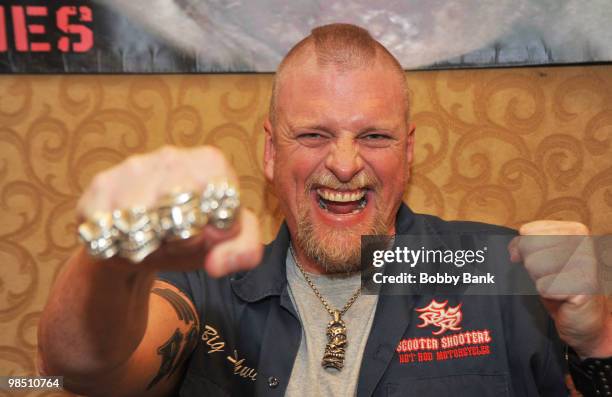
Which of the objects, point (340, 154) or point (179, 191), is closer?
point (179, 191)

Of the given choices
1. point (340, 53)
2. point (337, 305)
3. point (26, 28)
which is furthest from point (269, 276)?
point (26, 28)

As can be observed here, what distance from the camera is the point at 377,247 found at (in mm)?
1365

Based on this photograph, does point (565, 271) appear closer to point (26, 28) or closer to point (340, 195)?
point (340, 195)

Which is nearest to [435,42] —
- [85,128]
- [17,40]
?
[85,128]

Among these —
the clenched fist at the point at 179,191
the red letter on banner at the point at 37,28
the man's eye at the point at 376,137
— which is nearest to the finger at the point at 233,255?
the clenched fist at the point at 179,191

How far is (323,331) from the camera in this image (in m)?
1.26

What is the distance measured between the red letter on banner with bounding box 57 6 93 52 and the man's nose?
728 mm

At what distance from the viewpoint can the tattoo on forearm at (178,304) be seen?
112 centimetres

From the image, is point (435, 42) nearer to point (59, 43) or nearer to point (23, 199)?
point (59, 43)

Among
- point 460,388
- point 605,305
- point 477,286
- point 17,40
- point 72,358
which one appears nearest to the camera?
point 72,358

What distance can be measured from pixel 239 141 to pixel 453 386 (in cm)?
84

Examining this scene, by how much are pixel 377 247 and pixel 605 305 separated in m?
0.48

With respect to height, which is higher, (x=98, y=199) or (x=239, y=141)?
(x=239, y=141)

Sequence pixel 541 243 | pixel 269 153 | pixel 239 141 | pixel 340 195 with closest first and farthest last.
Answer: pixel 541 243, pixel 340 195, pixel 269 153, pixel 239 141
